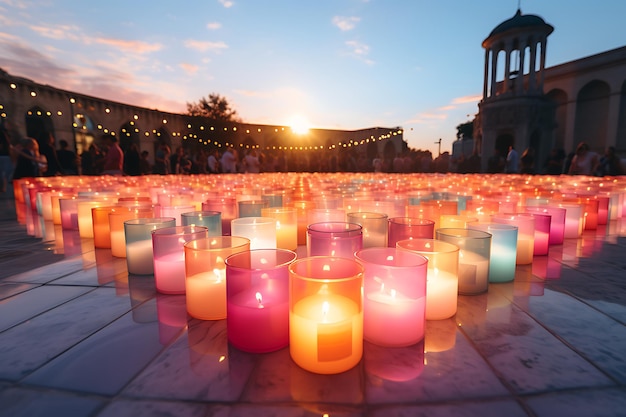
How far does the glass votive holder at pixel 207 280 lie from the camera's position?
1.42 meters

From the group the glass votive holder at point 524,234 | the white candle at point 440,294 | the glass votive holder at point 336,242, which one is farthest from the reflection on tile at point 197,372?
the glass votive holder at point 524,234

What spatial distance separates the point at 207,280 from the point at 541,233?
2.22 meters

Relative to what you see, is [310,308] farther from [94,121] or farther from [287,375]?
[94,121]

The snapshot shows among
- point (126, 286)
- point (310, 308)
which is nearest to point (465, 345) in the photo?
point (310, 308)

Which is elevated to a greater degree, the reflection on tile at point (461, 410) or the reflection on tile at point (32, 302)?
the reflection on tile at point (32, 302)

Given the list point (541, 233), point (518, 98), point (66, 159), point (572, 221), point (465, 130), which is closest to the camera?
point (541, 233)

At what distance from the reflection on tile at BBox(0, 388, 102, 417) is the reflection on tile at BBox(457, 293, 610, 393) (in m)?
1.24

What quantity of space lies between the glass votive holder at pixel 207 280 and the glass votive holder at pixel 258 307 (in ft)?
0.75

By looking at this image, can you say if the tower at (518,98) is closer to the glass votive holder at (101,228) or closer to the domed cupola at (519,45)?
the domed cupola at (519,45)

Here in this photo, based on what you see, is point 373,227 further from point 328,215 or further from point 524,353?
point 524,353

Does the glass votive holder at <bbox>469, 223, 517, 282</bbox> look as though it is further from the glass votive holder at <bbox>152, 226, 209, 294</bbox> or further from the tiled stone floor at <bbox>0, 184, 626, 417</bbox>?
the glass votive holder at <bbox>152, 226, 209, 294</bbox>

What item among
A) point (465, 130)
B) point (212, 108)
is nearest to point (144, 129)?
point (212, 108)

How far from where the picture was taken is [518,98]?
72.2 ft

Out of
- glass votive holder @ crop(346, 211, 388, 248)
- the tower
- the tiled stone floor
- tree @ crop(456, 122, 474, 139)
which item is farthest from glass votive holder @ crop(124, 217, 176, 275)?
tree @ crop(456, 122, 474, 139)
